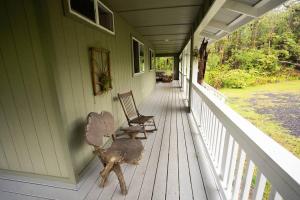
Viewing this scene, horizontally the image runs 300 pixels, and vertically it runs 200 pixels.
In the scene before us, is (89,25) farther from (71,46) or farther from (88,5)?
(71,46)

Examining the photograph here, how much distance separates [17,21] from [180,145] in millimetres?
2561

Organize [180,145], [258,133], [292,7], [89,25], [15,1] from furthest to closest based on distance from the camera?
1. [180,145]
2. [89,25]
3. [292,7]
4. [15,1]
5. [258,133]

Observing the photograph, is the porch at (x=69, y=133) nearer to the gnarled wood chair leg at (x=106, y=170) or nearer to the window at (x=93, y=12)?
the window at (x=93, y=12)

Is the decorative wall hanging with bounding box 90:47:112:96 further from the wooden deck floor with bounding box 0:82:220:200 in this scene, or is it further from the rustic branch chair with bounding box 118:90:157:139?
the wooden deck floor with bounding box 0:82:220:200

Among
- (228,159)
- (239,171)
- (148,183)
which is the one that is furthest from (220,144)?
(148,183)

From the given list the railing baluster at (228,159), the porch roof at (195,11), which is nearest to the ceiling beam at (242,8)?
the porch roof at (195,11)

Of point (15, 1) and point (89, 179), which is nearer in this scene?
point (15, 1)

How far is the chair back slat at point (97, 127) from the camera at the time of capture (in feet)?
5.21

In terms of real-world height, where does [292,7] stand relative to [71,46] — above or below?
above

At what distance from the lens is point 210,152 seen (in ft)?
6.95

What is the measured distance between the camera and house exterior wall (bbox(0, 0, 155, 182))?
1421 mm

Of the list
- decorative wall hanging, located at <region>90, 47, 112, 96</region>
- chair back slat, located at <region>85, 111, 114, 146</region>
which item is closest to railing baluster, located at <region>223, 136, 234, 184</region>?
chair back slat, located at <region>85, 111, 114, 146</region>

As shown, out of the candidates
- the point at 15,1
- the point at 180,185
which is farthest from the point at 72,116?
the point at 180,185

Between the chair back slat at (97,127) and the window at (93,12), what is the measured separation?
1.20 m
